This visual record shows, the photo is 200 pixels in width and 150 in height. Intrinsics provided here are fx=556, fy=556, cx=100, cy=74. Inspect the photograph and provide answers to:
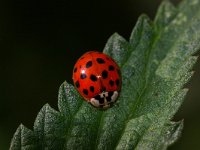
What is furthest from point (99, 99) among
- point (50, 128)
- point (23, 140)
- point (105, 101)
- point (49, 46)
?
point (49, 46)

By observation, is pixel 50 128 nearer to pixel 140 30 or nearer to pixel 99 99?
pixel 99 99

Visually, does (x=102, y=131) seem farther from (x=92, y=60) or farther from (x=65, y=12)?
(x=65, y=12)

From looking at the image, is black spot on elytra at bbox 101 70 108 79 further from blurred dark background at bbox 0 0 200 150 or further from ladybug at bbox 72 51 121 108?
blurred dark background at bbox 0 0 200 150

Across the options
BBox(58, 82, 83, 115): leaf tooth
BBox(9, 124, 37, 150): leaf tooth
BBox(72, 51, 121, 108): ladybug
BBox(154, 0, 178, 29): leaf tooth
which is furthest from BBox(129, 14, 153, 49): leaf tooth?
BBox(9, 124, 37, 150): leaf tooth

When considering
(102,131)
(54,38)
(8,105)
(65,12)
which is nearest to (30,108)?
(8,105)

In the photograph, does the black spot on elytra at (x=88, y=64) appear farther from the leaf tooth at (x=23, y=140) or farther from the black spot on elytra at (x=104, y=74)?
the leaf tooth at (x=23, y=140)

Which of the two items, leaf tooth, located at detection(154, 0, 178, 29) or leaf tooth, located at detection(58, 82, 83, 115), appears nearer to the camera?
leaf tooth, located at detection(58, 82, 83, 115)

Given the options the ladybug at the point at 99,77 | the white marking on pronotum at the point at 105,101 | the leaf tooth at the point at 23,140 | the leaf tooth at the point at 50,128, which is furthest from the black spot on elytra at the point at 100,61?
the leaf tooth at the point at 23,140
